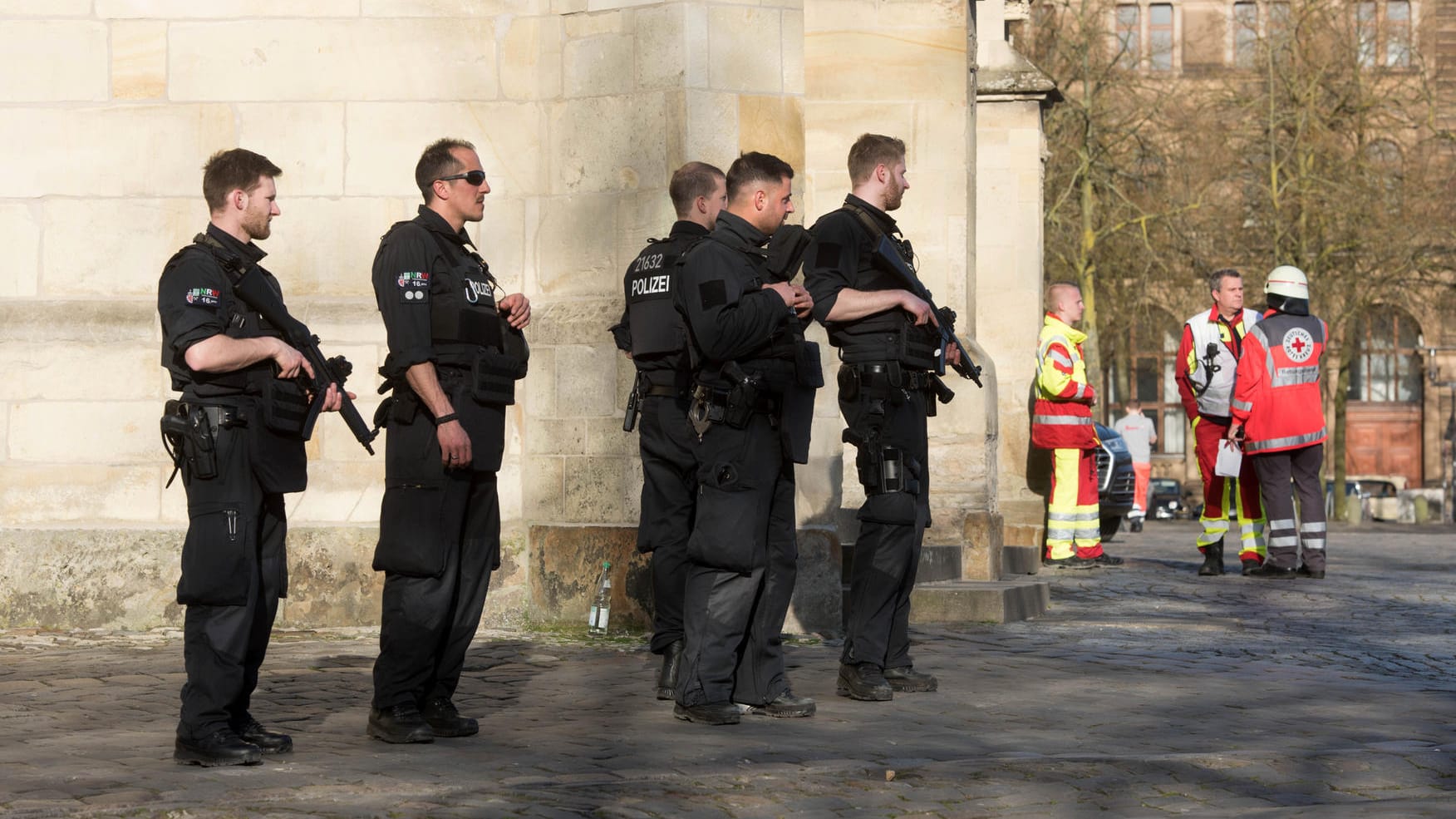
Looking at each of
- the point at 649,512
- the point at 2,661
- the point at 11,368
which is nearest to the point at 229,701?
the point at 649,512

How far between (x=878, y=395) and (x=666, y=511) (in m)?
1.03

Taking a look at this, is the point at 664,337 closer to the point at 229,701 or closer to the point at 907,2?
the point at 229,701

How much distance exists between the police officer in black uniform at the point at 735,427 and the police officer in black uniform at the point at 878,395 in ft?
1.68

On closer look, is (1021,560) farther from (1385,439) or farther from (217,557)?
(1385,439)

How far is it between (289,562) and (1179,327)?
103 ft

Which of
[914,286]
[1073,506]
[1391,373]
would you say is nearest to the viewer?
[914,286]

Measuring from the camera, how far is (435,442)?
6.73 meters

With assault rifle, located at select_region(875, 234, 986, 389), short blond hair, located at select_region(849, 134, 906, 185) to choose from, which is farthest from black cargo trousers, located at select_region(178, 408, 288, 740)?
short blond hair, located at select_region(849, 134, 906, 185)

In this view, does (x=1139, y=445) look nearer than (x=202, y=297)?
No

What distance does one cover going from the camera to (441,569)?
6.72m

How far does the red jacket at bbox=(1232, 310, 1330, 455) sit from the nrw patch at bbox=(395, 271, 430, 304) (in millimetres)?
8560

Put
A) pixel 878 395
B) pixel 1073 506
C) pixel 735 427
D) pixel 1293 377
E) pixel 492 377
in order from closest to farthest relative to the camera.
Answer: pixel 492 377 < pixel 735 427 < pixel 878 395 < pixel 1293 377 < pixel 1073 506

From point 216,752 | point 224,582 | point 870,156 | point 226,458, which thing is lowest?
point 216,752

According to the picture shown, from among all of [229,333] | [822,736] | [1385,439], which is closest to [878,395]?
[822,736]
